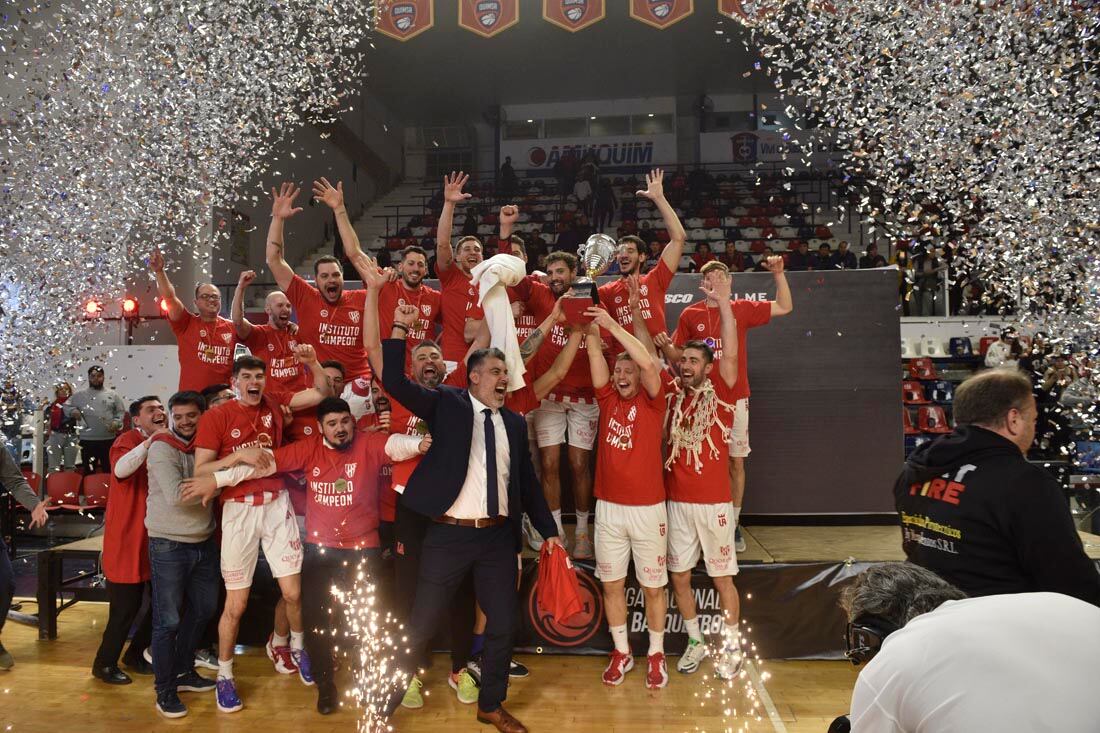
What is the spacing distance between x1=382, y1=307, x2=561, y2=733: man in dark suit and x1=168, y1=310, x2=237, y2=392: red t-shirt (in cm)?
247

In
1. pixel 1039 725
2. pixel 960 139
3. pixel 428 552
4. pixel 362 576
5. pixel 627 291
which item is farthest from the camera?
pixel 960 139

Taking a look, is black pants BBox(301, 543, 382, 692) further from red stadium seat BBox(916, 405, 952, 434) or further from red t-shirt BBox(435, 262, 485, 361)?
red stadium seat BBox(916, 405, 952, 434)

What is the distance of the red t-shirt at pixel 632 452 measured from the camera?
14.5ft

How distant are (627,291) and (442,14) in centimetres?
760

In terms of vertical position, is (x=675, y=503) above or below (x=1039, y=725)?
below

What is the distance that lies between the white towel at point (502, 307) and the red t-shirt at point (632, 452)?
593mm

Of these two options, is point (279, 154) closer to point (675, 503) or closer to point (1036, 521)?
point (675, 503)

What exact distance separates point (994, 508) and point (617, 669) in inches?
114

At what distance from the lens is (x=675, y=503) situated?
463 centimetres

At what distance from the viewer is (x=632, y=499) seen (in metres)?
4.43

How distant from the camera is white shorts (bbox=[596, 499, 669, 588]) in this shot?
4434mm

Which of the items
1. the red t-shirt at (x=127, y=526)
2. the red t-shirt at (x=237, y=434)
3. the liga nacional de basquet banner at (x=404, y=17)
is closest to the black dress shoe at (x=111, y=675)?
the red t-shirt at (x=127, y=526)

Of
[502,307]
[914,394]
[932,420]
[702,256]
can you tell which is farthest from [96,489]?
[914,394]

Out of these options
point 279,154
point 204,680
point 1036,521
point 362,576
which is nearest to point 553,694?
point 362,576
